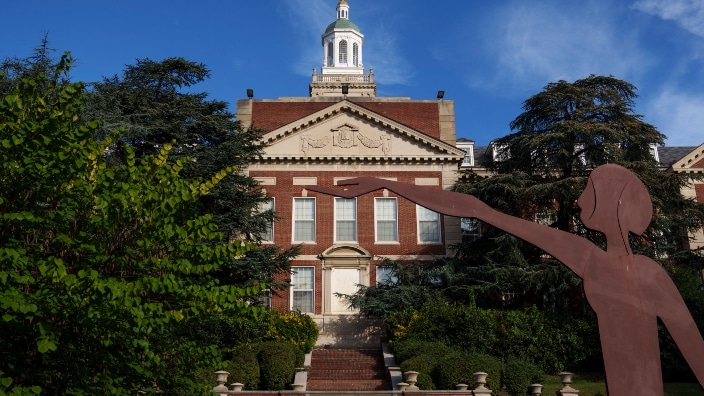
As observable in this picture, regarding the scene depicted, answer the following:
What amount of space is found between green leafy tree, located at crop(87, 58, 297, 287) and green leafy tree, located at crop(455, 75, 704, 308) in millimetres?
8645

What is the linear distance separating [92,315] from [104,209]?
5.05 feet

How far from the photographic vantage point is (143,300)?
9.88 meters

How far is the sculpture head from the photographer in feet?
22.7

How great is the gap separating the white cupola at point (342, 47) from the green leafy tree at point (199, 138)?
34.0 meters

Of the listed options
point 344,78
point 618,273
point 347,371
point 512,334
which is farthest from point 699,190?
point 618,273

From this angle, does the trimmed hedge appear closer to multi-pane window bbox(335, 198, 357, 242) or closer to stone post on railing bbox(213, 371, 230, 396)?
stone post on railing bbox(213, 371, 230, 396)

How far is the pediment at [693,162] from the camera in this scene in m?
36.2

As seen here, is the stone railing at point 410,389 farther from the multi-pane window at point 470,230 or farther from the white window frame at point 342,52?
the white window frame at point 342,52

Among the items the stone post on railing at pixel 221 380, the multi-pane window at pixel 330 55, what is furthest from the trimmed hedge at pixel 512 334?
the multi-pane window at pixel 330 55

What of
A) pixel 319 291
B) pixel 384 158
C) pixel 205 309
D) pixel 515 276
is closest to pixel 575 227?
pixel 515 276

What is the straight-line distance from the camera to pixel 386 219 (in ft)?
105

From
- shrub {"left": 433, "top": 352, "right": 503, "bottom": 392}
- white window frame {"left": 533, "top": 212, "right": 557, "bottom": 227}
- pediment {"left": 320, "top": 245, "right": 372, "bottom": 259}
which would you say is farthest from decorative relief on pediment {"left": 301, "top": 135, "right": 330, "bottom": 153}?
shrub {"left": 433, "top": 352, "right": 503, "bottom": 392}

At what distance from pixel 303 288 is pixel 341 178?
549 centimetres

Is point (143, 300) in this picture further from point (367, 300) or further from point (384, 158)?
point (384, 158)
